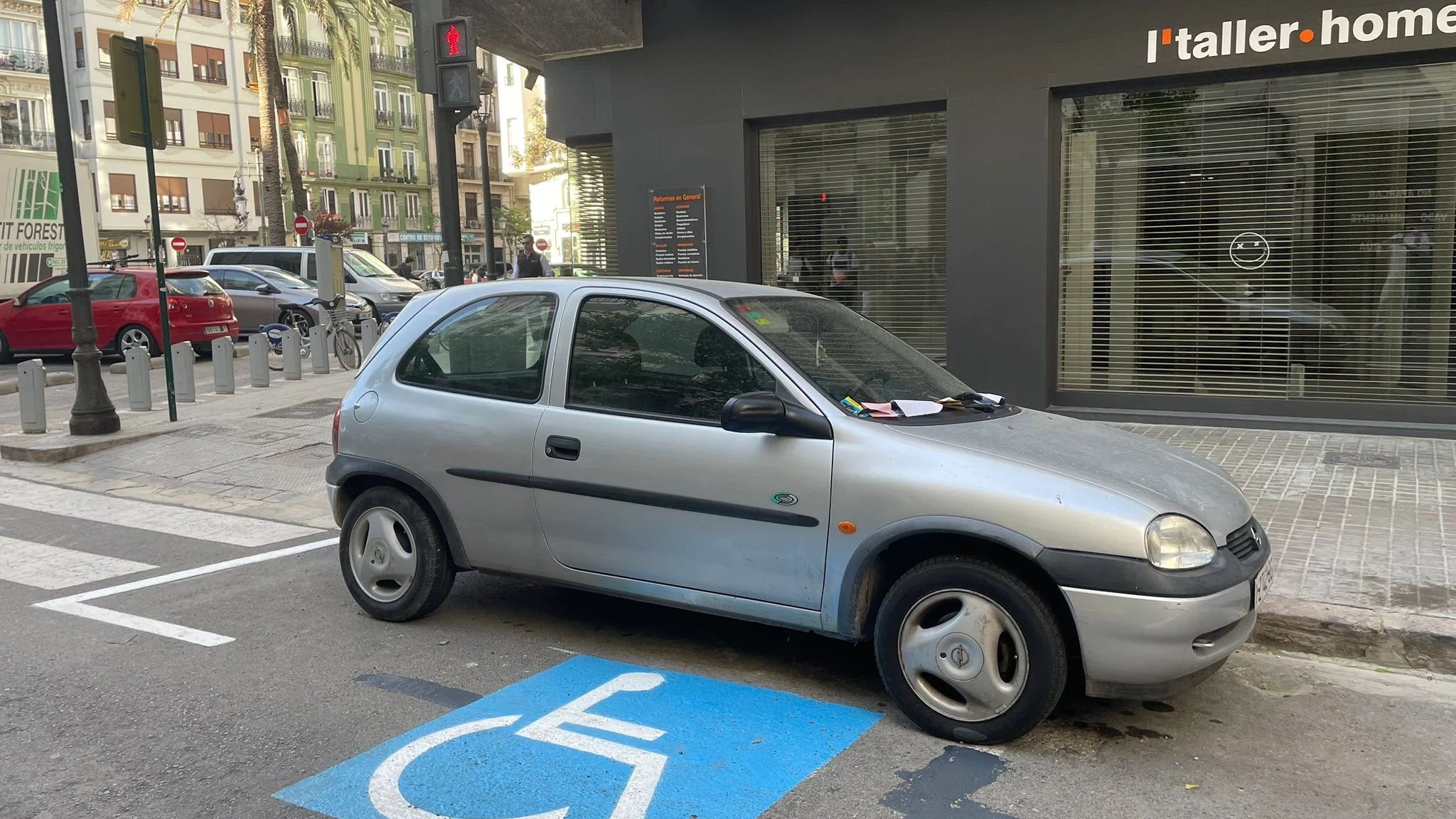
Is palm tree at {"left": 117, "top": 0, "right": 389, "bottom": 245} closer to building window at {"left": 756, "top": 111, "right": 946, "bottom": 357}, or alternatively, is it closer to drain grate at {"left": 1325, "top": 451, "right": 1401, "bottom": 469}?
building window at {"left": 756, "top": 111, "right": 946, "bottom": 357}

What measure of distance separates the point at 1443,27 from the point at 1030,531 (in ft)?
25.1

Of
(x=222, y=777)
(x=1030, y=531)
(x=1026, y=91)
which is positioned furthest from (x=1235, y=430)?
(x=222, y=777)

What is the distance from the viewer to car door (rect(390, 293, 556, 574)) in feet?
16.1

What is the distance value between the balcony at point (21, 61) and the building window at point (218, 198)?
7.91 m

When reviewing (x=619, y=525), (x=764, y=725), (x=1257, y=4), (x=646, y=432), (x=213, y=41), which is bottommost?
(x=764, y=725)

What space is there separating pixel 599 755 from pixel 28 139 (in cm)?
5633

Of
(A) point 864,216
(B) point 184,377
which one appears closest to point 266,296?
(B) point 184,377

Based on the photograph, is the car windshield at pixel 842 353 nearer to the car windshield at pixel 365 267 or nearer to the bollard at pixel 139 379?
the bollard at pixel 139 379

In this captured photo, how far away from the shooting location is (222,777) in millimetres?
3725

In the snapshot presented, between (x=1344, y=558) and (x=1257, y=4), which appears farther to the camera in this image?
(x=1257, y=4)

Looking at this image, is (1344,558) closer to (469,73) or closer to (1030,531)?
(1030,531)

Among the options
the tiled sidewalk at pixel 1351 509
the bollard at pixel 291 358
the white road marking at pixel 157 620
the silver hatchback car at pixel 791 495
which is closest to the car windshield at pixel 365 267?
the bollard at pixel 291 358

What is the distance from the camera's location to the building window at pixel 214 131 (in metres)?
52.9

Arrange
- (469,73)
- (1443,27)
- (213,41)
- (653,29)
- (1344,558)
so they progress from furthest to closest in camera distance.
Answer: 1. (213,41)
2. (653,29)
3. (1443,27)
4. (469,73)
5. (1344,558)
